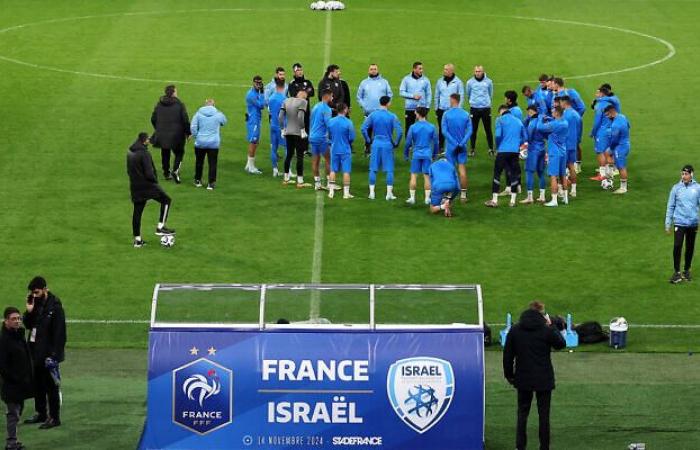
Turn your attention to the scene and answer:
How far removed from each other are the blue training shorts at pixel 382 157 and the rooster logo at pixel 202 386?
11.9 m

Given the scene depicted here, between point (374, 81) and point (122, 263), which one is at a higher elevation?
point (374, 81)

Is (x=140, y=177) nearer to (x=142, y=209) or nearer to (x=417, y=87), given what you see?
(x=142, y=209)

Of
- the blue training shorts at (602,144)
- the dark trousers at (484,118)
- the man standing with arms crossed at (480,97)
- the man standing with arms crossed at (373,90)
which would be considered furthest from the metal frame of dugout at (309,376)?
the dark trousers at (484,118)

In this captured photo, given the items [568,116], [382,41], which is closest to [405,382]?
[568,116]

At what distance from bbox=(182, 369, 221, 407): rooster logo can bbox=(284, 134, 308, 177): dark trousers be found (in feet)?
41.7

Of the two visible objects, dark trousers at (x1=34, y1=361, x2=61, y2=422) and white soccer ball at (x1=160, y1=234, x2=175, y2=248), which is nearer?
dark trousers at (x1=34, y1=361, x2=61, y2=422)

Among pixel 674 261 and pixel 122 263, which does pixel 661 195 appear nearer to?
pixel 674 261

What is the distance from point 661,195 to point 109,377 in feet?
43.2

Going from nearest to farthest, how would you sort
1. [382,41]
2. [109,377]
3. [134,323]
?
1. [109,377]
2. [134,323]
3. [382,41]

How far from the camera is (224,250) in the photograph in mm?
26781

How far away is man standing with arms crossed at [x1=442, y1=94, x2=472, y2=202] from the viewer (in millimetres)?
29188

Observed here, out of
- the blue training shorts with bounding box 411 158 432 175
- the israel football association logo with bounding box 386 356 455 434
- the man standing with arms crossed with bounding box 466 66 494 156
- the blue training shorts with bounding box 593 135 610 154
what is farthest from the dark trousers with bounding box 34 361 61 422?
the man standing with arms crossed with bounding box 466 66 494 156

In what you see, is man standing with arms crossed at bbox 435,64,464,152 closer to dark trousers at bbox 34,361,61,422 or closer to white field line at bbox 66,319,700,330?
white field line at bbox 66,319,700,330

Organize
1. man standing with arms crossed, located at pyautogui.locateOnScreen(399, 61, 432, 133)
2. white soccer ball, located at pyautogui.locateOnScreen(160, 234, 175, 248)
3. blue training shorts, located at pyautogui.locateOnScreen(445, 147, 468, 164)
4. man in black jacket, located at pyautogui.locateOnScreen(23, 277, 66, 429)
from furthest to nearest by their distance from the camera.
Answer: man standing with arms crossed, located at pyautogui.locateOnScreen(399, 61, 432, 133)
blue training shorts, located at pyautogui.locateOnScreen(445, 147, 468, 164)
white soccer ball, located at pyautogui.locateOnScreen(160, 234, 175, 248)
man in black jacket, located at pyautogui.locateOnScreen(23, 277, 66, 429)
